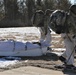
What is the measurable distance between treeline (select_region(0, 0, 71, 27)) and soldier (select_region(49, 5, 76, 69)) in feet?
151

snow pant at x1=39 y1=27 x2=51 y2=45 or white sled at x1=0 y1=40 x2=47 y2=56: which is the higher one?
snow pant at x1=39 y1=27 x2=51 y2=45

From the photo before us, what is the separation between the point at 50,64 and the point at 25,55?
2.03 m

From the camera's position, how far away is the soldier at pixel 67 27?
31.3 ft

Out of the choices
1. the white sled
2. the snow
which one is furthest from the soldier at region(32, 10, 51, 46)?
the snow

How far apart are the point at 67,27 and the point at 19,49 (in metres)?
3.33

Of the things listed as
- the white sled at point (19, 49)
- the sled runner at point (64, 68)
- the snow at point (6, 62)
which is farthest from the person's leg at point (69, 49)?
the white sled at point (19, 49)

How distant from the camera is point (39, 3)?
62.2 m

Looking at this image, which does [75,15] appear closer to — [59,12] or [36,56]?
[59,12]

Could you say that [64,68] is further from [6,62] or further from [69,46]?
[6,62]

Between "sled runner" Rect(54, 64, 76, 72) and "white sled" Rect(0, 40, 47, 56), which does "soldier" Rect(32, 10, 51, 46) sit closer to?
"white sled" Rect(0, 40, 47, 56)

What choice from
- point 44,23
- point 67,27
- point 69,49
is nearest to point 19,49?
point 44,23

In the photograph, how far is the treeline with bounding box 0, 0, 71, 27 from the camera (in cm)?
5788

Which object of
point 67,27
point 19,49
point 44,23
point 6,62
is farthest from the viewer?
point 44,23

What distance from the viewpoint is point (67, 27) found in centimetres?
974
